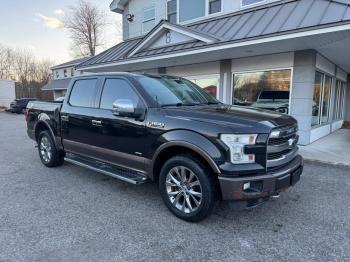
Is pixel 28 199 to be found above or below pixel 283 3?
below

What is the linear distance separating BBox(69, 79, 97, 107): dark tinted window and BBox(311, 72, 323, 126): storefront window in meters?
7.10

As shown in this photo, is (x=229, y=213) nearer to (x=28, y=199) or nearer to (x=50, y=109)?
(x=28, y=199)

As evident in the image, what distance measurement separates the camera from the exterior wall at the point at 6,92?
32.2 m

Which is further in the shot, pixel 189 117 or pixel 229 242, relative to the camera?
pixel 189 117

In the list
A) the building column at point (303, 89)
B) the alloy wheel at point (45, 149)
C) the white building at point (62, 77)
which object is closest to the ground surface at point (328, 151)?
the building column at point (303, 89)

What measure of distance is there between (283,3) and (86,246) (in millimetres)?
8940

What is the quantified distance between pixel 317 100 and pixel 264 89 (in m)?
1.91

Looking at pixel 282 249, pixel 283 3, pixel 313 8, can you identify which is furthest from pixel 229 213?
pixel 283 3

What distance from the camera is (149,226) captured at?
10.6 feet

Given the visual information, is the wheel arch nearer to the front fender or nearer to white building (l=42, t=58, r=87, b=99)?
the front fender

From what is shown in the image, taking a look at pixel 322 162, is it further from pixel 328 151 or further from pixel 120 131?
pixel 120 131

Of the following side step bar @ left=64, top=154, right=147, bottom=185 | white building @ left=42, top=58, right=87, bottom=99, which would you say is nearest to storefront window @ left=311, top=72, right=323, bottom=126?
side step bar @ left=64, top=154, right=147, bottom=185

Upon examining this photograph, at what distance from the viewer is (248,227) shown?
321 centimetres

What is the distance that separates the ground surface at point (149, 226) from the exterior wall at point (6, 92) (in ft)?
111
